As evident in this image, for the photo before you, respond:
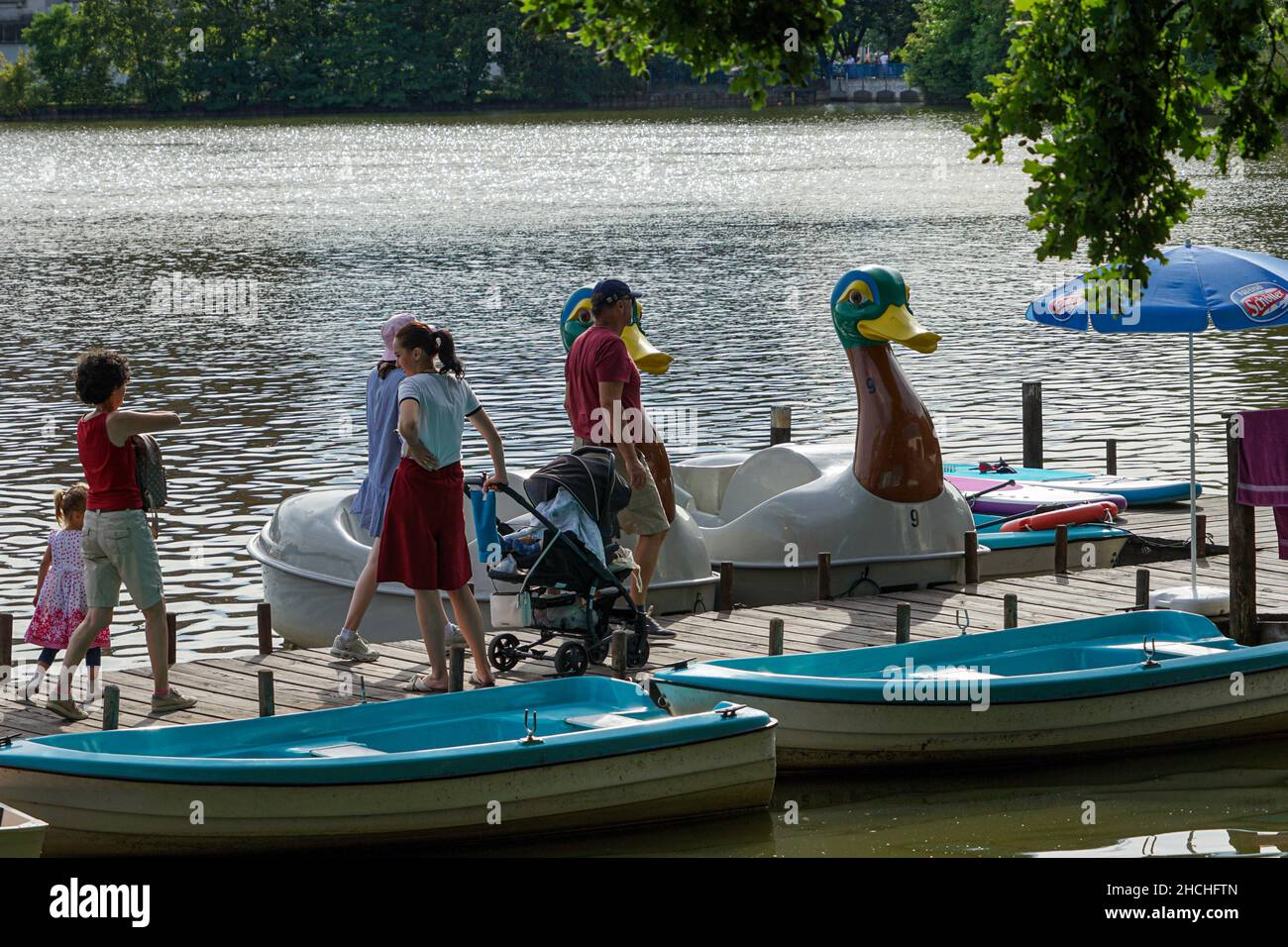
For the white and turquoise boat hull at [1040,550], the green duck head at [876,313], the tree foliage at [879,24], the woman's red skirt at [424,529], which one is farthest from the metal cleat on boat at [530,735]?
the tree foliage at [879,24]

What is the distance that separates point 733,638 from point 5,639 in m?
3.96

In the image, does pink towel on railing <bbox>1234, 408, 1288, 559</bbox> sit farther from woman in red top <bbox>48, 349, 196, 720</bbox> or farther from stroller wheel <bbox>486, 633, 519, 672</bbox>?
woman in red top <bbox>48, 349, 196, 720</bbox>

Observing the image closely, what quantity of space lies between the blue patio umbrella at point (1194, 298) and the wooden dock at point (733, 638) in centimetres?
88

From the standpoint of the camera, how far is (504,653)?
9.92 meters

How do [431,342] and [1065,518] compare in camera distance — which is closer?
[431,342]

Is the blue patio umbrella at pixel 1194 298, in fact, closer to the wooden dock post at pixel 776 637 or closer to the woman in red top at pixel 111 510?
the wooden dock post at pixel 776 637

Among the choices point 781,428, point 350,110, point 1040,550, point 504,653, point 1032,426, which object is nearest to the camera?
point 504,653

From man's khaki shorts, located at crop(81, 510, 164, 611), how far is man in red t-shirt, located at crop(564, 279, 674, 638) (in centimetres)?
246

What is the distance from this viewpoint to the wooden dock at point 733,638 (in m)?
9.45

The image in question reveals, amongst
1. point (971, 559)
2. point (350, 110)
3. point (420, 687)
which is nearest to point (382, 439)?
point (420, 687)

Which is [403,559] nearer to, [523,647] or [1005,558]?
[523,647]

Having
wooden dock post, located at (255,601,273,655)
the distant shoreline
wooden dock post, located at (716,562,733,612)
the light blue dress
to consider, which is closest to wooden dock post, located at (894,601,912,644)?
wooden dock post, located at (716,562,733,612)

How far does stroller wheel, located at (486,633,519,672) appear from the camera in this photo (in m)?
9.93

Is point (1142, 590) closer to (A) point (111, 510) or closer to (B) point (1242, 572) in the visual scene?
(B) point (1242, 572)
